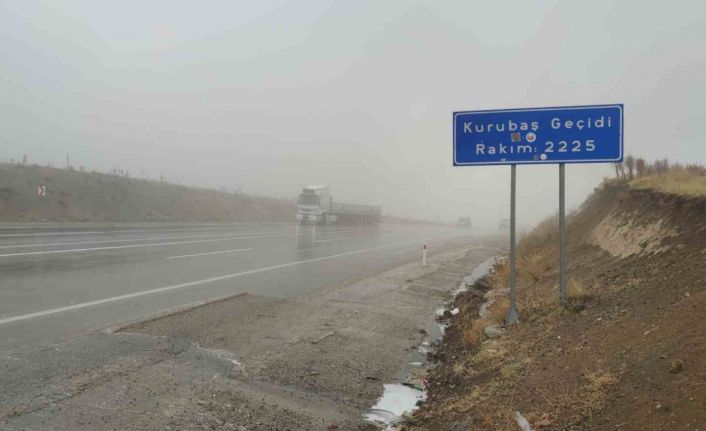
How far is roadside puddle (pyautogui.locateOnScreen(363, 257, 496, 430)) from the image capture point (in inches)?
196

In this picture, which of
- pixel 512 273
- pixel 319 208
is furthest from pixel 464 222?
pixel 512 273

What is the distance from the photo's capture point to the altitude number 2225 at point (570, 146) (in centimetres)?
699

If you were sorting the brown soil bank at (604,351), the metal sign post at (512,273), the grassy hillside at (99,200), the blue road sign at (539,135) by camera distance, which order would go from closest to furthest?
the brown soil bank at (604,351), the blue road sign at (539,135), the metal sign post at (512,273), the grassy hillside at (99,200)

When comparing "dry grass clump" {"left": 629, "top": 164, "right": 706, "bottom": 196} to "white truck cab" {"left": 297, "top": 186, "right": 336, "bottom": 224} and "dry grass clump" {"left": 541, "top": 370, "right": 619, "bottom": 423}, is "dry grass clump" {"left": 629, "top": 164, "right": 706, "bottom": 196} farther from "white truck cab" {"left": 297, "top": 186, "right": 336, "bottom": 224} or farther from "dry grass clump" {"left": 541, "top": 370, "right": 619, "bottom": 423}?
"white truck cab" {"left": 297, "top": 186, "right": 336, "bottom": 224}

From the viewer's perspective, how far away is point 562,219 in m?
7.32

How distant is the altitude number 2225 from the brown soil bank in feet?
6.02

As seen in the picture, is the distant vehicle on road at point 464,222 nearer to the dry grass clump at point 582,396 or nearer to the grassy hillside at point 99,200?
the grassy hillside at point 99,200

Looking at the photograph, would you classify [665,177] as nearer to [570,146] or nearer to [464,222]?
[570,146]

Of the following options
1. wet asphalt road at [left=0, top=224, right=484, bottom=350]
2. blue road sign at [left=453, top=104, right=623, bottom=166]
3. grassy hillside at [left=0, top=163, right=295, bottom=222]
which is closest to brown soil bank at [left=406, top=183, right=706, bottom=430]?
blue road sign at [left=453, top=104, right=623, bottom=166]

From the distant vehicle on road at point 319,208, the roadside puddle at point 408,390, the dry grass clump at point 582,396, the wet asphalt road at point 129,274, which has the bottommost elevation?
the roadside puddle at point 408,390

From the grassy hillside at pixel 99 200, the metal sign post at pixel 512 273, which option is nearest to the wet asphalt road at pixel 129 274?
the metal sign post at pixel 512 273

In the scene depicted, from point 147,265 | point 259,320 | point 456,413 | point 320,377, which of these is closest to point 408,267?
point 147,265

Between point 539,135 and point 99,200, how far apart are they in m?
38.5

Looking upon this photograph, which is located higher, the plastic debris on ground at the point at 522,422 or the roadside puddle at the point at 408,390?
the plastic debris on ground at the point at 522,422
